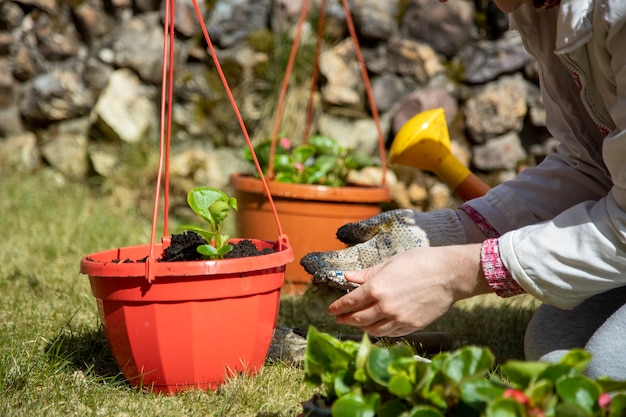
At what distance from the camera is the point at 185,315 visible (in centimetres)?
122

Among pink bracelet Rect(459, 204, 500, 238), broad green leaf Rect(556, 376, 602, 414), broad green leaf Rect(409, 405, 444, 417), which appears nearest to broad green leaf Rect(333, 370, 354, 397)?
broad green leaf Rect(409, 405, 444, 417)

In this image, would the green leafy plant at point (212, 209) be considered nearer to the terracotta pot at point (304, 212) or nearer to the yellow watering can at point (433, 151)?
the yellow watering can at point (433, 151)

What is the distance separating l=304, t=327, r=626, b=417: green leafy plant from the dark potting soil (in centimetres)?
46

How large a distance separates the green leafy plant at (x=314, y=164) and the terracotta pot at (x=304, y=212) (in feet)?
0.38

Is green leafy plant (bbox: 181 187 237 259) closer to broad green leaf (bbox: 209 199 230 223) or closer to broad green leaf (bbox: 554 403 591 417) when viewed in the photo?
broad green leaf (bbox: 209 199 230 223)

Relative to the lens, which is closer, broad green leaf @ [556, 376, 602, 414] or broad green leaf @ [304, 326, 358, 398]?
broad green leaf @ [556, 376, 602, 414]

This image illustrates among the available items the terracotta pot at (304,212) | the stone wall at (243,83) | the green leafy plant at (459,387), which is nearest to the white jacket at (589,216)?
the green leafy plant at (459,387)

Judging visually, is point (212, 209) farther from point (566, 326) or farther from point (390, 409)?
point (566, 326)

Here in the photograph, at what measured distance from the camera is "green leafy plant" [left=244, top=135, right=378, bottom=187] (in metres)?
2.30

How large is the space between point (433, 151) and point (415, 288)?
33.0 inches

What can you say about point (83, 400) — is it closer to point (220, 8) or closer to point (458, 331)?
point (458, 331)

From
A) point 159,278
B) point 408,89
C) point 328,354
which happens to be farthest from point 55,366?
point 408,89

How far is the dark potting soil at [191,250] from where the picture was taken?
1334mm

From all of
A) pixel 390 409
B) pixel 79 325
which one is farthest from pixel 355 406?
pixel 79 325
